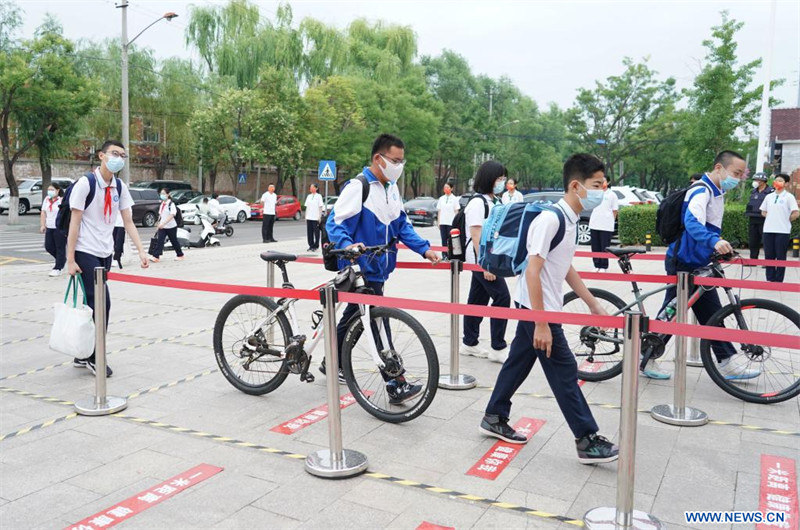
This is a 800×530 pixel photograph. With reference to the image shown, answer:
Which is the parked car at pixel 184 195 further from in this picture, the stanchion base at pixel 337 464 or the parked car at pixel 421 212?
the stanchion base at pixel 337 464

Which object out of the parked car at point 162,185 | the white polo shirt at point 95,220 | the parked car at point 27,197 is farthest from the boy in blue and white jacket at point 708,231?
the parked car at point 27,197

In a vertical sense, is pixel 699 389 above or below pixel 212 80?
below

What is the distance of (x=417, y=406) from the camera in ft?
15.2

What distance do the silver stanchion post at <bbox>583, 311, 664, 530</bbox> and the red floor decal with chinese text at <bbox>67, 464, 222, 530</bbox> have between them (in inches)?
82.1

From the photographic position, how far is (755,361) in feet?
17.9

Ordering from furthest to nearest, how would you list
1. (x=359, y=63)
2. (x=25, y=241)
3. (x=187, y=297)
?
(x=359, y=63), (x=25, y=241), (x=187, y=297)

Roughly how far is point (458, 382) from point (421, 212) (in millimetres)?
26256

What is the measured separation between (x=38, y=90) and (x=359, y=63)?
23.6 metres

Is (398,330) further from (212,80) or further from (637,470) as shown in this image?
(212,80)

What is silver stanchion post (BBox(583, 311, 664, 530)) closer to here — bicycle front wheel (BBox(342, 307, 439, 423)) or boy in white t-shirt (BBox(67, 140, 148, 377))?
bicycle front wheel (BBox(342, 307, 439, 423))

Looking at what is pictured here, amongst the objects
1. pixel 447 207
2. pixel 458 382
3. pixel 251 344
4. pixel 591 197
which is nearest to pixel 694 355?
pixel 458 382

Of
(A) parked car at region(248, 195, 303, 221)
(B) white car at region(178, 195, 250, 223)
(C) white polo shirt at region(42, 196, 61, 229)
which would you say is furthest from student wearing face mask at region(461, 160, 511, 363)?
(A) parked car at region(248, 195, 303, 221)

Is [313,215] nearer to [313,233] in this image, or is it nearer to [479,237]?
[313,233]

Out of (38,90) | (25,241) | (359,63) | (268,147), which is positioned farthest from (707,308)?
(359,63)
